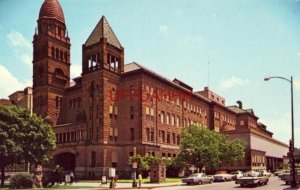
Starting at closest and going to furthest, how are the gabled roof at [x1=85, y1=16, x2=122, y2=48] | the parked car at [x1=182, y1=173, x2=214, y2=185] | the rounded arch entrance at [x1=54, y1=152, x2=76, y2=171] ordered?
the parked car at [x1=182, y1=173, x2=214, y2=185] → the gabled roof at [x1=85, y1=16, x2=122, y2=48] → the rounded arch entrance at [x1=54, y1=152, x2=76, y2=171]

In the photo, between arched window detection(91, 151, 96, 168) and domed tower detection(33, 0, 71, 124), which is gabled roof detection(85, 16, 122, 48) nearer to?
domed tower detection(33, 0, 71, 124)

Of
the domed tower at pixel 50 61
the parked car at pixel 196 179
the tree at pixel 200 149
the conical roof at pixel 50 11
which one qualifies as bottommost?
the parked car at pixel 196 179

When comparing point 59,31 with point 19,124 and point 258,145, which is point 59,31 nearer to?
point 19,124

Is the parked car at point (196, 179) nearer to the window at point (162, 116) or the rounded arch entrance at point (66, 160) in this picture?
the window at point (162, 116)

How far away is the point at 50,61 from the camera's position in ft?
239

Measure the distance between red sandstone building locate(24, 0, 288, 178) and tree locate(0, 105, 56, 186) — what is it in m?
16.3

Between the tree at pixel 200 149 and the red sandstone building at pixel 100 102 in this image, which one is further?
the red sandstone building at pixel 100 102

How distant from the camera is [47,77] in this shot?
236ft

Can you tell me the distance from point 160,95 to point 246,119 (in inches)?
2188

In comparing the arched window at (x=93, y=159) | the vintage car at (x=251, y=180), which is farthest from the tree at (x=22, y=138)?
the vintage car at (x=251, y=180)

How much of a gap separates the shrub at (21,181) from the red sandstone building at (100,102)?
2344cm

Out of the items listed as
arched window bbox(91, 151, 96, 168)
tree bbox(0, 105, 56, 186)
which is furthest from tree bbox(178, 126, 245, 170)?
tree bbox(0, 105, 56, 186)

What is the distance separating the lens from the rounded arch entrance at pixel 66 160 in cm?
6988

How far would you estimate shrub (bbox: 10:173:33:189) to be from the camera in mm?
37281
